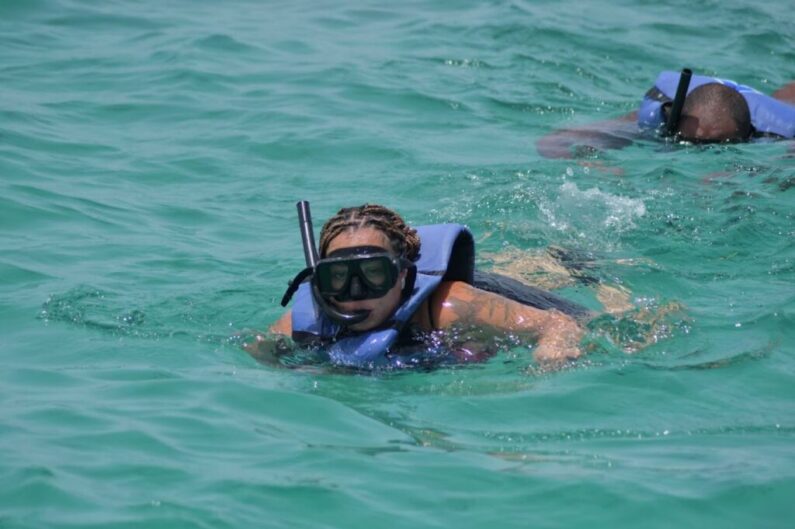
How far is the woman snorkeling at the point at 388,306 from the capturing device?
Answer: 4918mm

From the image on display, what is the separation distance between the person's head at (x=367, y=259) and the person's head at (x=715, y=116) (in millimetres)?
4150

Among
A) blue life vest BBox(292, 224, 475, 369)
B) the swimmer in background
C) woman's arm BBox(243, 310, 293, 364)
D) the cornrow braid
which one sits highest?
the swimmer in background

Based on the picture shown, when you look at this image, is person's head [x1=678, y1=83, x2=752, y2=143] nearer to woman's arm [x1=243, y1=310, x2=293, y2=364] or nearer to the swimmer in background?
the swimmer in background

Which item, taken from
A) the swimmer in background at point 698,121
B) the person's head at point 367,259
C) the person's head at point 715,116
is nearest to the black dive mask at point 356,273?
the person's head at point 367,259

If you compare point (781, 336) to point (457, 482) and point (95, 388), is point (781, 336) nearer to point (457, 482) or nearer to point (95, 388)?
point (457, 482)

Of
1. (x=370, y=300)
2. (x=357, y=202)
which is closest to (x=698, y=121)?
(x=357, y=202)

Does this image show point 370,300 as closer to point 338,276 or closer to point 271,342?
point 338,276

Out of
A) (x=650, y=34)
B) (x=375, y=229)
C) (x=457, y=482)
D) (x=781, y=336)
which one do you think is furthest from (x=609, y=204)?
(x=650, y=34)

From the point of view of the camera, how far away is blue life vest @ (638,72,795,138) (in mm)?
8930

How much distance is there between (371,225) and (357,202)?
255cm

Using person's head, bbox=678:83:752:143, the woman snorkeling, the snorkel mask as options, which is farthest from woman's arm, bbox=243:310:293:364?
person's head, bbox=678:83:752:143

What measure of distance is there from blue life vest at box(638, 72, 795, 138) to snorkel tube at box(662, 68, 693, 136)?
0.18m

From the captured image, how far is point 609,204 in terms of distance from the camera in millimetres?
7301

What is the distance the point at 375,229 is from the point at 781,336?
1.69 meters
